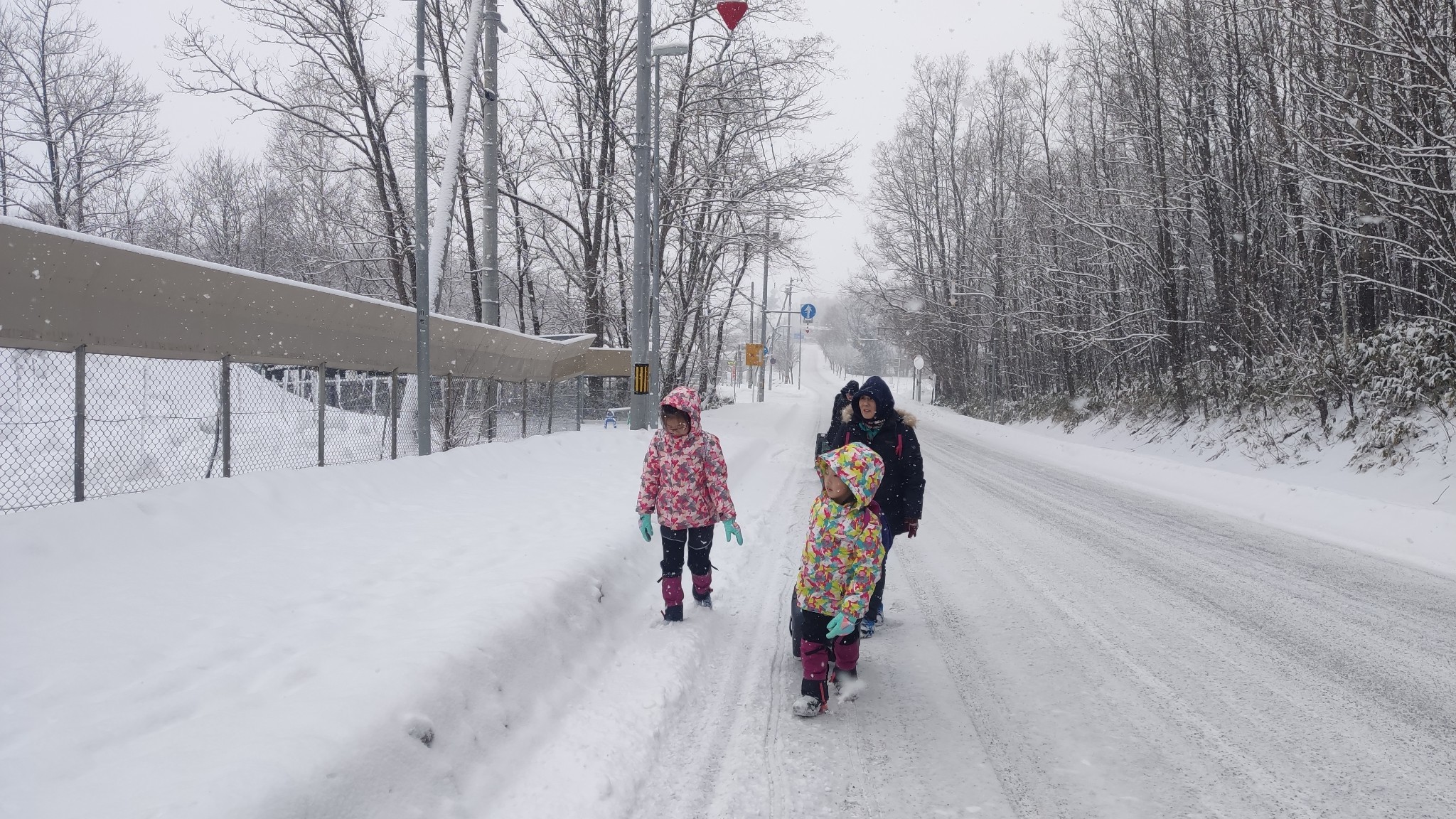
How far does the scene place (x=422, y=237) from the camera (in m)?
9.55

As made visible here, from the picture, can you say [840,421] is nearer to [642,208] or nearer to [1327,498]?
[1327,498]

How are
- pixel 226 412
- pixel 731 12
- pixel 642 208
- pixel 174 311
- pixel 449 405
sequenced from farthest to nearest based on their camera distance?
pixel 642 208 < pixel 731 12 < pixel 449 405 < pixel 226 412 < pixel 174 311

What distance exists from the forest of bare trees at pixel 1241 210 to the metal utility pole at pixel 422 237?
11.1m

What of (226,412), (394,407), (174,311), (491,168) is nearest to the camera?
(174,311)

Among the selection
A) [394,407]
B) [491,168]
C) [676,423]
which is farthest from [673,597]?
[491,168]

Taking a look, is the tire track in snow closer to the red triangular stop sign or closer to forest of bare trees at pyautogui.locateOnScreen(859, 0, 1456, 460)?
forest of bare trees at pyautogui.locateOnScreen(859, 0, 1456, 460)

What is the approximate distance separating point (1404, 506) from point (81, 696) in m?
11.9

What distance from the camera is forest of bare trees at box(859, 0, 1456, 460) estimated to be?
1051 centimetres

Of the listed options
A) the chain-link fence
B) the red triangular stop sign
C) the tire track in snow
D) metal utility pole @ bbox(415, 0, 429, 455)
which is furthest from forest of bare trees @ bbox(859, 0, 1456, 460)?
the chain-link fence

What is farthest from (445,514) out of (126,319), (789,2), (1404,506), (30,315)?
(789,2)

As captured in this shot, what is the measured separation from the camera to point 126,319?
5.75m

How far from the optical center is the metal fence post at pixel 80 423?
5262 mm

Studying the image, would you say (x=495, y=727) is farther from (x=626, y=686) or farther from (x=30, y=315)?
(x=30, y=315)

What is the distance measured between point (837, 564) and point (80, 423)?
507cm
